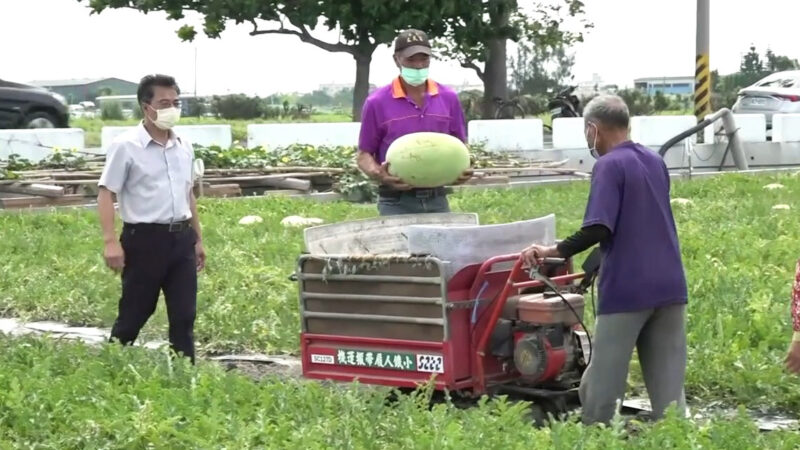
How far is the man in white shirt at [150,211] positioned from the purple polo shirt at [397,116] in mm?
1136

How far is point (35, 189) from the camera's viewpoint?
18359mm

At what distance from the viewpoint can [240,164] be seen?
2153 centimetres

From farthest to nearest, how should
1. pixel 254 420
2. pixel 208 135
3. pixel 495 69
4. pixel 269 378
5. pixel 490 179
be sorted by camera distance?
pixel 495 69 → pixel 208 135 → pixel 490 179 → pixel 269 378 → pixel 254 420

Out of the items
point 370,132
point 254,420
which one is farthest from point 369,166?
point 254,420

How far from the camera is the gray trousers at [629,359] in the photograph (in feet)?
20.7

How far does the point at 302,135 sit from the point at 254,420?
65.0 ft

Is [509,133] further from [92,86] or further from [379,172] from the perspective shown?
[92,86]

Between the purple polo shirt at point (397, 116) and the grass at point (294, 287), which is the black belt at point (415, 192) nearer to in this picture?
the purple polo shirt at point (397, 116)

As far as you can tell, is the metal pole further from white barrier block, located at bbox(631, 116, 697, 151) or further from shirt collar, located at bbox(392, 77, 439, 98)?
shirt collar, located at bbox(392, 77, 439, 98)

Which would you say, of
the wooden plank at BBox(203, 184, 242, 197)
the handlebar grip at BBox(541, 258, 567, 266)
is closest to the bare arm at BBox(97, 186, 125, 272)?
the handlebar grip at BBox(541, 258, 567, 266)

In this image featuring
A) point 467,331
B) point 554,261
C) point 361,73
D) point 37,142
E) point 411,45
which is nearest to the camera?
point 554,261

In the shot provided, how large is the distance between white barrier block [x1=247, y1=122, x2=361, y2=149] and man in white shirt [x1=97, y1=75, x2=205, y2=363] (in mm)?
17417

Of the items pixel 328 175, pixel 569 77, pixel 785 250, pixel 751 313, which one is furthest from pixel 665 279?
pixel 569 77

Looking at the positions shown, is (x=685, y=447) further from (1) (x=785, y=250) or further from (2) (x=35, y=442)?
(1) (x=785, y=250)
